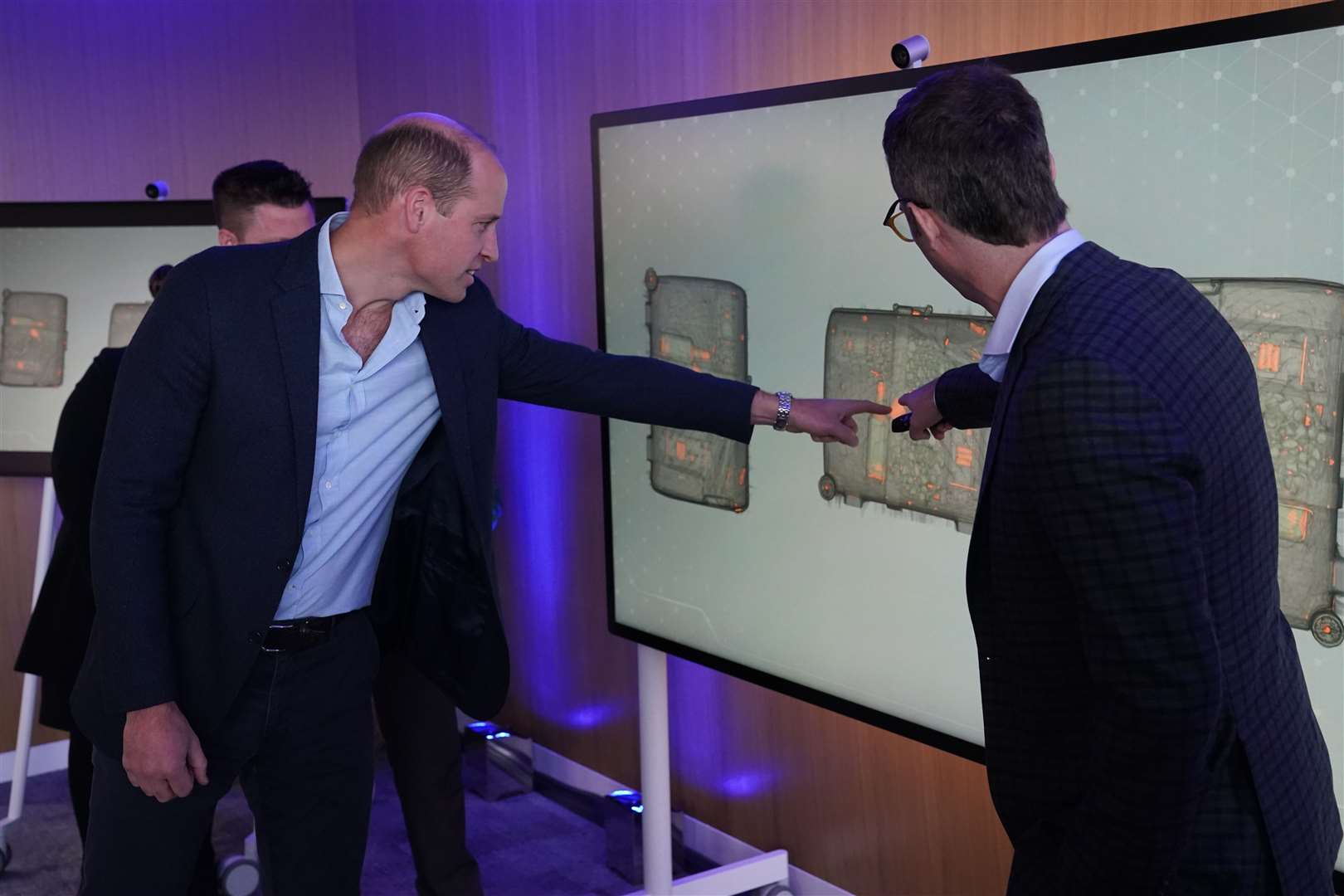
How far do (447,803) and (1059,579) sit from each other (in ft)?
6.58

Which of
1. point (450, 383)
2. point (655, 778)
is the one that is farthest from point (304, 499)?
point (655, 778)

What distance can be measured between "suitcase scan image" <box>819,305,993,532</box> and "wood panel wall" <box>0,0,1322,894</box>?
57 centimetres

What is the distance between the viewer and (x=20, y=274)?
351 cm

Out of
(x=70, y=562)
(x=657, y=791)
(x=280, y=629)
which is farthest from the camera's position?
(x=657, y=791)

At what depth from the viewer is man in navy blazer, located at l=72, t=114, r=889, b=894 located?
1.79 m

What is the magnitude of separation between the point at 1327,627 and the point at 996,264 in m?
0.70

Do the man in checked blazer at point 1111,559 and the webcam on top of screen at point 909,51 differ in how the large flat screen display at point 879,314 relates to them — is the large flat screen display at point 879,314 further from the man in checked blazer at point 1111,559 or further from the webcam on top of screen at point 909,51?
the man in checked blazer at point 1111,559

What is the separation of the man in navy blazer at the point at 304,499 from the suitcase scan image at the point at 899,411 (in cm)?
8

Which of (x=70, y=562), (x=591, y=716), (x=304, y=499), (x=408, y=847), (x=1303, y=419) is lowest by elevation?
(x=408, y=847)

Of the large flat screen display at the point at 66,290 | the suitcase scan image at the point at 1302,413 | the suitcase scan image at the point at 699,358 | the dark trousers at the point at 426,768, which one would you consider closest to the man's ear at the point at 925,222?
the suitcase scan image at the point at 1302,413

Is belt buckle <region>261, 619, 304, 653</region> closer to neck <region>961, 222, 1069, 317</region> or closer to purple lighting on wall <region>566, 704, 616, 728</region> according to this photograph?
neck <region>961, 222, 1069, 317</region>

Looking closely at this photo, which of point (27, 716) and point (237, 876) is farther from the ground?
point (27, 716)

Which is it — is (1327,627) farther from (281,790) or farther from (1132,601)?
(281,790)

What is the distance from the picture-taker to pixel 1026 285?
4.01ft
